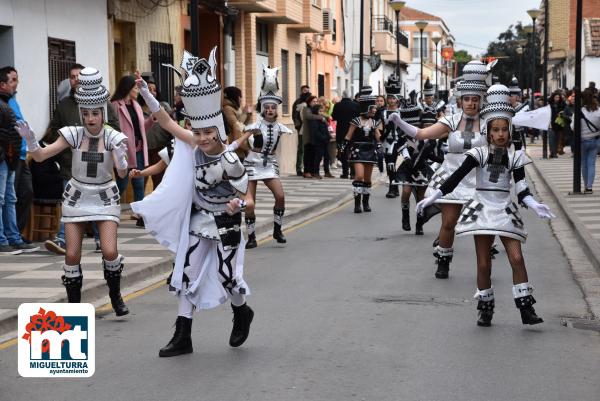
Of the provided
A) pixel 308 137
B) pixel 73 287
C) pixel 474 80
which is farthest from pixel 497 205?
pixel 308 137

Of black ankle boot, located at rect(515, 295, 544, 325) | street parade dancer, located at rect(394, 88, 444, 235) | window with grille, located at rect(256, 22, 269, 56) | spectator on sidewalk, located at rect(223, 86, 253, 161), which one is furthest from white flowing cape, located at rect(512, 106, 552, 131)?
window with grille, located at rect(256, 22, 269, 56)

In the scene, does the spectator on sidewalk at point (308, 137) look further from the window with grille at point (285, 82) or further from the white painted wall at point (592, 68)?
the white painted wall at point (592, 68)

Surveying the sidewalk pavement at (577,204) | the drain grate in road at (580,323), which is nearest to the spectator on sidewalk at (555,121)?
the sidewalk pavement at (577,204)

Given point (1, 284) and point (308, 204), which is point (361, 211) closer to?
point (308, 204)

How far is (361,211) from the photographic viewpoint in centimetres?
1905

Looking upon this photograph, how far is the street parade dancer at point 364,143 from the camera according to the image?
18172mm

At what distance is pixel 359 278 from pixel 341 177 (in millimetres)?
16941

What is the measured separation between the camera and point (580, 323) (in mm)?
8852

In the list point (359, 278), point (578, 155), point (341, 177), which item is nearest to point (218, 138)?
point (359, 278)

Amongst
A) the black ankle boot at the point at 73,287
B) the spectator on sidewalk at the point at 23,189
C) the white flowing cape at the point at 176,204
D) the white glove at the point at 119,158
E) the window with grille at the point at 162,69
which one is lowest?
the black ankle boot at the point at 73,287


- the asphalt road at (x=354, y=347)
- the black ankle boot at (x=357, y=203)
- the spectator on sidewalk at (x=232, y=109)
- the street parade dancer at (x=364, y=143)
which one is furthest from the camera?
the black ankle boot at (x=357, y=203)

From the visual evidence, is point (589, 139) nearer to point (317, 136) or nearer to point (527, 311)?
point (317, 136)

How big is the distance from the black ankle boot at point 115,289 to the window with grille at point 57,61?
8.69 metres

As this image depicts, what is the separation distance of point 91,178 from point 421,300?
301 centimetres
